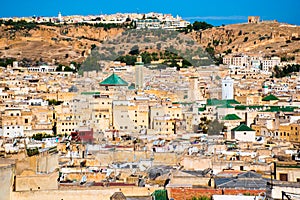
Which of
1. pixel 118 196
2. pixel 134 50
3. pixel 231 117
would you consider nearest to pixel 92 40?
pixel 134 50

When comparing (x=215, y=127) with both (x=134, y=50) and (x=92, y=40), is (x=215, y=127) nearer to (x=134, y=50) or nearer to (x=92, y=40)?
(x=134, y=50)

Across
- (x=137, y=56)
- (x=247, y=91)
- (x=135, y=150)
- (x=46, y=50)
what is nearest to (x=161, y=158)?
(x=135, y=150)

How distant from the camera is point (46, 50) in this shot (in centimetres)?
5150

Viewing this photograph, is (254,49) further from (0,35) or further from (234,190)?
(234,190)

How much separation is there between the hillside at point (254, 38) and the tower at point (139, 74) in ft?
82.9

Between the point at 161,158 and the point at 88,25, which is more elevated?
the point at 88,25

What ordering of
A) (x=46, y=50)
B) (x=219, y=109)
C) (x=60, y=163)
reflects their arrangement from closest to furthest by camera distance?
(x=60, y=163), (x=219, y=109), (x=46, y=50)

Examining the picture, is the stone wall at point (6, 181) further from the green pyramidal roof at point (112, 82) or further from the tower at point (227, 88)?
the tower at point (227, 88)

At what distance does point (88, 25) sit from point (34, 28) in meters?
8.41

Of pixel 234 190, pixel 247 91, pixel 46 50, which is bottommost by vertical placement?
pixel 234 190

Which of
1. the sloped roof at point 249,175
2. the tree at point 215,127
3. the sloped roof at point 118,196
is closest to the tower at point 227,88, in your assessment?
the tree at point 215,127

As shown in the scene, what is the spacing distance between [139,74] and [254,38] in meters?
33.2

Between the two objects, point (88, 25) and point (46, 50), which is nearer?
point (46, 50)

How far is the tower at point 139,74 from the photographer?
80.2 feet
